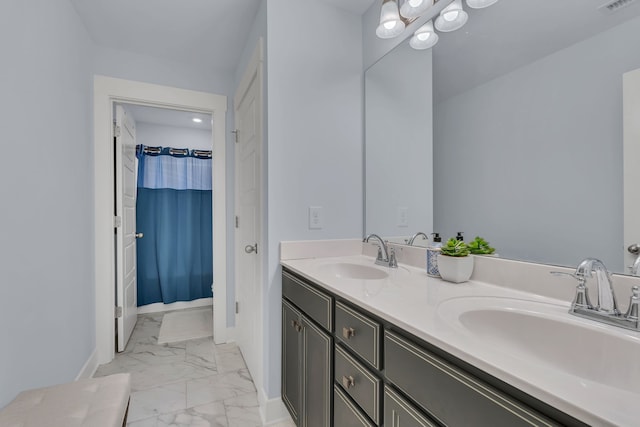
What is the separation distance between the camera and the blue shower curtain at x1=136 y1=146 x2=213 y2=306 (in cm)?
334

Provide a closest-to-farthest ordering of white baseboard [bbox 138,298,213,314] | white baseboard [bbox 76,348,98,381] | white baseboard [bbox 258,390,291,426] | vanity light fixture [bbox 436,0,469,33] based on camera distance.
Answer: vanity light fixture [bbox 436,0,469,33]
white baseboard [bbox 258,390,291,426]
white baseboard [bbox 76,348,98,381]
white baseboard [bbox 138,298,213,314]

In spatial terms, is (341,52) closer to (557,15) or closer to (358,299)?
(557,15)

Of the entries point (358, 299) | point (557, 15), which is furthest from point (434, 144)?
point (358, 299)

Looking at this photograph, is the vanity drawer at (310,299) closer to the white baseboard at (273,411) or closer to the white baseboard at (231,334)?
the white baseboard at (273,411)

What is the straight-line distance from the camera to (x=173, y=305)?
134 inches

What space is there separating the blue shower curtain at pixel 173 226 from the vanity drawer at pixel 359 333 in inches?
117

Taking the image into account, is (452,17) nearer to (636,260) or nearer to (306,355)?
(636,260)

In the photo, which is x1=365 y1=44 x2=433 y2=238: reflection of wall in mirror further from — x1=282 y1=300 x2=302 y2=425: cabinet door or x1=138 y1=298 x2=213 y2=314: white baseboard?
x1=138 y1=298 x2=213 y2=314: white baseboard

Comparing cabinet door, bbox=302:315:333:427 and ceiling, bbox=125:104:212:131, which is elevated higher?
ceiling, bbox=125:104:212:131

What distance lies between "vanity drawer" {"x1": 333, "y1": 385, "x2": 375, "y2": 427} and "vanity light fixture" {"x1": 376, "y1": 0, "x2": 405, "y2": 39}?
5.46 feet

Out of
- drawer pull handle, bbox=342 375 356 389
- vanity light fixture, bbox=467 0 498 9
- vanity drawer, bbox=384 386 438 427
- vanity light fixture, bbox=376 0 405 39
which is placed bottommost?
drawer pull handle, bbox=342 375 356 389

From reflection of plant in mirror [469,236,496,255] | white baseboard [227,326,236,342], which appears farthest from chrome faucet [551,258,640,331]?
white baseboard [227,326,236,342]

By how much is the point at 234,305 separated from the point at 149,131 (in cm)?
242

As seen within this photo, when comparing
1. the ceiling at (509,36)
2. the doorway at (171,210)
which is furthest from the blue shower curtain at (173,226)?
the ceiling at (509,36)
